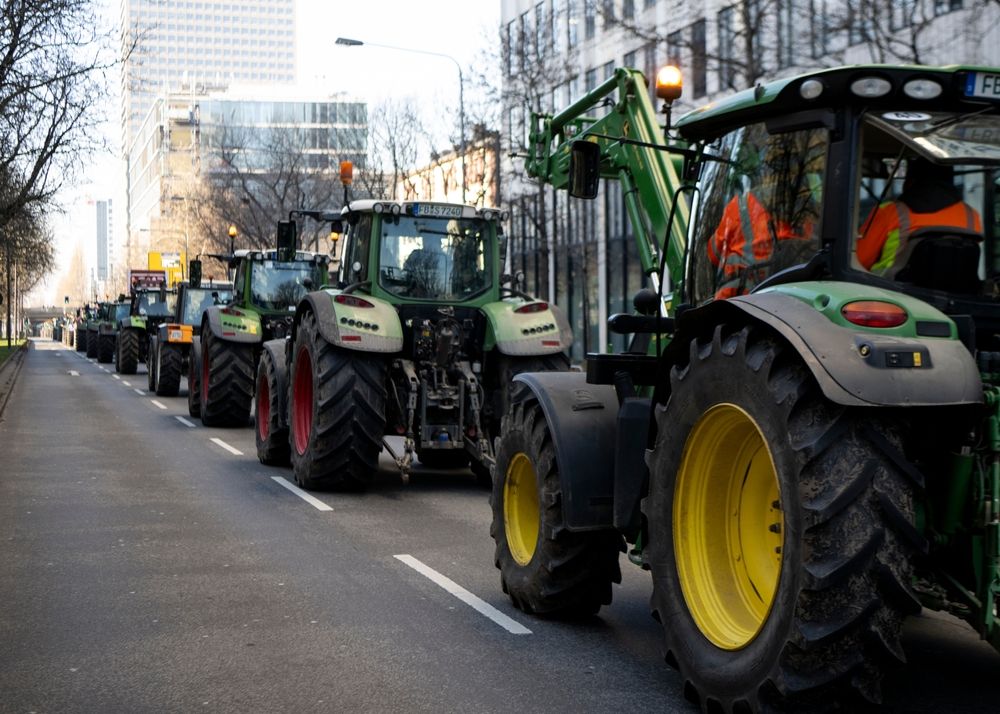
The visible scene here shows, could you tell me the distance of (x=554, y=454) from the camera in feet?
20.2

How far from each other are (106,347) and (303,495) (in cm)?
3919

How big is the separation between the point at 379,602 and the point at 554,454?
1543mm

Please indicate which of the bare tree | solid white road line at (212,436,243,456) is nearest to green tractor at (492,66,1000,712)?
solid white road line at (212,436,243,456)

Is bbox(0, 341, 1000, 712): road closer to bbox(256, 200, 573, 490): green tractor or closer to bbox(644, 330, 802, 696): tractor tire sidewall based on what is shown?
bbox(644, 330, 802, 696): tractor tire sidewall

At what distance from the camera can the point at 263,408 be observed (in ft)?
46.4

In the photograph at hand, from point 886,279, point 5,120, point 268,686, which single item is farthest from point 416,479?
point 5,120

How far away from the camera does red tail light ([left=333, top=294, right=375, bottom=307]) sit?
11.7m

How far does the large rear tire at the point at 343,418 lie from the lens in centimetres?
1124

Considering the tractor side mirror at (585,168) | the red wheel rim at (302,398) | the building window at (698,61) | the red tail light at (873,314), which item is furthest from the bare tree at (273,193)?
the red tail light at (873,314)

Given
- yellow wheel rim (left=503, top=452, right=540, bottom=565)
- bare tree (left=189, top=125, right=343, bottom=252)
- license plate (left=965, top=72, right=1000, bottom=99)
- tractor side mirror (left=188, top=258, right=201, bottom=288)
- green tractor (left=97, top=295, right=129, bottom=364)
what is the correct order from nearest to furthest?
license plate (left=965, top=72, right=1000, bottom=99) < yellow wheel rim (left=503, top=452, right=540, bottom=565) < tractor side mirror (left=188, top=258, right=201, bottom=288) < green tractor (left=97, top=295, right=129, bottom=364) < bare tree (left=189, top=125, right=343, bottom=252)

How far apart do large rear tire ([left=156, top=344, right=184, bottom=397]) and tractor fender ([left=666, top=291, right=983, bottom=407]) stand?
874 inches

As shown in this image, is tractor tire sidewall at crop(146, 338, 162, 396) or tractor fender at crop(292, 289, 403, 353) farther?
tractor tire sidewall at crop(146, 338, 162, 396)

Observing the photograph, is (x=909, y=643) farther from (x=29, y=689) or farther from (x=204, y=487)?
(x=204, y=487)

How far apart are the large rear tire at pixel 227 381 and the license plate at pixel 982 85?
14284mm
